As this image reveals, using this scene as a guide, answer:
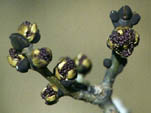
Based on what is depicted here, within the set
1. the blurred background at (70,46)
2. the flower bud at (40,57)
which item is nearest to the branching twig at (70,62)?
the flower bud at (40,57)

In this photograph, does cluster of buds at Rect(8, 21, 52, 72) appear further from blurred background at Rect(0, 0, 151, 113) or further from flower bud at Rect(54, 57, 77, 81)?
blurred background at Rect(0, 0, 151, 113)

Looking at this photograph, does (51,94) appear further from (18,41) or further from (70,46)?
(70,46)

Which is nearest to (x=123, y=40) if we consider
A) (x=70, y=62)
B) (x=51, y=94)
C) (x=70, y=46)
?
(x=70, y=62)

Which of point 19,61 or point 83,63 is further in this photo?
point 19,61

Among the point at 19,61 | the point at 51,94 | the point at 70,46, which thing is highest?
the point at 19,61
